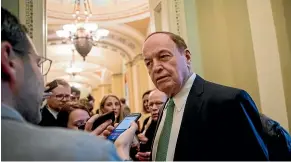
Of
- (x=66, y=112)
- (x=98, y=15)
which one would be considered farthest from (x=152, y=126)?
(x=98, y=15)

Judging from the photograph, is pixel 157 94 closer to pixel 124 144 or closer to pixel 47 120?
pixel 47 120

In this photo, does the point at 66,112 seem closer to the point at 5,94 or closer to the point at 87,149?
the point at 5,94

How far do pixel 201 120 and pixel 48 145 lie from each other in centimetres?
103

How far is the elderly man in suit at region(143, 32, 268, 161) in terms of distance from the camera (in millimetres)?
1663

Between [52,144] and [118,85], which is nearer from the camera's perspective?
[52,144]

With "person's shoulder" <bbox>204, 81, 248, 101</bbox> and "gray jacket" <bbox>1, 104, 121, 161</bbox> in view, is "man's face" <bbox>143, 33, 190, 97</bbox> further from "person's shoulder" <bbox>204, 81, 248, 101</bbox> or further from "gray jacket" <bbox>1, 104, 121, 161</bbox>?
"gray jacket" <bbox>1, 104, 121, 161</bbox>

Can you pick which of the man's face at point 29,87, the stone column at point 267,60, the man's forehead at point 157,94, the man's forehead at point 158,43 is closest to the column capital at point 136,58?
the stone column at point 267,60

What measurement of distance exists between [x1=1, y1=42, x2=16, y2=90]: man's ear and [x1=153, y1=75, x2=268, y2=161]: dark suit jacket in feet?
3.15

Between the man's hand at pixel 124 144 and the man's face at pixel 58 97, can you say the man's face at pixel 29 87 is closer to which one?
the man's hand at pixel 124 144

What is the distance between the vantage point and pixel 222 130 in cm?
171

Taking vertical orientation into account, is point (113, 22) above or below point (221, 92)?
above

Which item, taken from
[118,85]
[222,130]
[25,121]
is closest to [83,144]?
[25,121]

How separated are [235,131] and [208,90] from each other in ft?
0.90

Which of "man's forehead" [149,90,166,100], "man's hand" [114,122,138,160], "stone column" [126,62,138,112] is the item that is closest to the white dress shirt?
"man's hand" [114,122,138,160]
